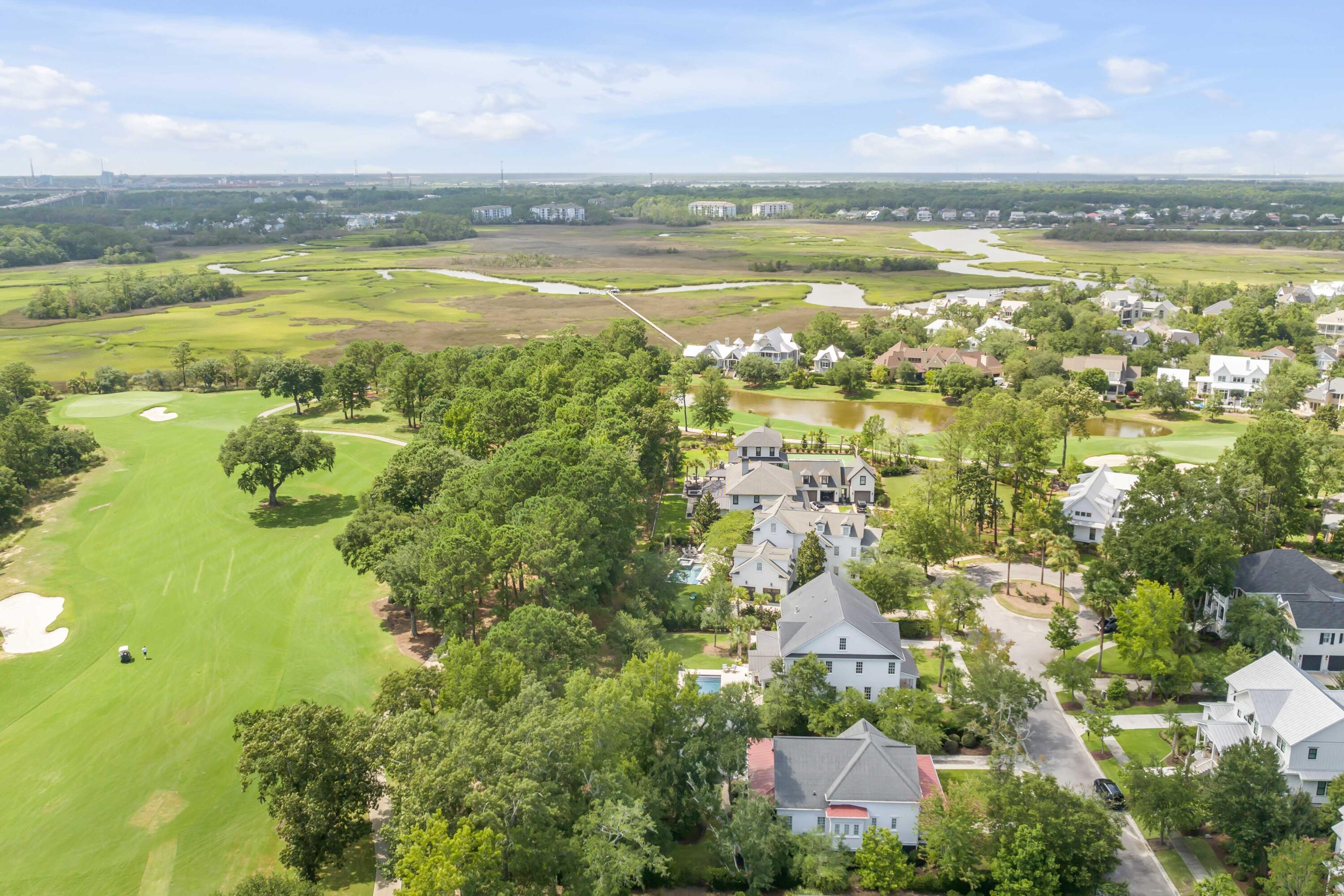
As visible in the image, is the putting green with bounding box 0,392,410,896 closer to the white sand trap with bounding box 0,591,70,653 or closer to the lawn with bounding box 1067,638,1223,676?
the white sand trap with bounding box 0,591,70,653

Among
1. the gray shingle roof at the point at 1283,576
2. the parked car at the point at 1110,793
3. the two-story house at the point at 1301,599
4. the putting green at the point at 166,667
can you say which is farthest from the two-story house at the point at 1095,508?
the putting green at the point at 166,667

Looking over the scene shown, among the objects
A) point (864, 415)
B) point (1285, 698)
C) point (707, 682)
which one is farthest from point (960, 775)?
point (864, 415)

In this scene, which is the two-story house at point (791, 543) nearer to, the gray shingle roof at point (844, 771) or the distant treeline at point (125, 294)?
the gray shingle roof at point (844, 771)

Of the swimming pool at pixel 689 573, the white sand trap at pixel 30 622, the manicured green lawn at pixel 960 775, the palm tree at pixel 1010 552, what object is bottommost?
the white sand trap at pixel 30 622

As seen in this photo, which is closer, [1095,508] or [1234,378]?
[1095,508]

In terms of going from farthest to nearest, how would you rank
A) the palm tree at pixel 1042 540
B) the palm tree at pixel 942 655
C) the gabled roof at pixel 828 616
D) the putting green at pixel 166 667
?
the palm tree at pixel 1042 540 < the palm tree at pixel 942 655 < the gabled roof at pixel 828 616 < the putting green at pixel 166 667

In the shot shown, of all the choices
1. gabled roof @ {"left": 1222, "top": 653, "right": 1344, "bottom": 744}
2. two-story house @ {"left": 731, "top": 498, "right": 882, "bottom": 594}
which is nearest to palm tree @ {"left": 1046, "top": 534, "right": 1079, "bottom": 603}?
two-story house @ {"left": 731, "top": 498, "right": 882, "bottom": 594}

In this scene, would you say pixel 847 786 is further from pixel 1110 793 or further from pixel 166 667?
pixel 166 667
